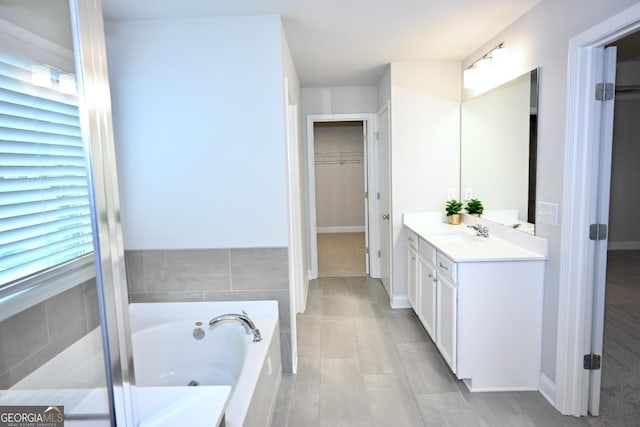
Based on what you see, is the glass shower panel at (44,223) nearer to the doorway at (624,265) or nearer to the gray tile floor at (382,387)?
the gray tile floor at (382,387)

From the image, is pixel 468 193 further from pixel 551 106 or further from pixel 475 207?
pixel 551 106

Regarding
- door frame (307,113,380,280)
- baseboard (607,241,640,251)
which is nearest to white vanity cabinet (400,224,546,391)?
door frame (307,113,380,280)

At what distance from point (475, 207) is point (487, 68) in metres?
1.17

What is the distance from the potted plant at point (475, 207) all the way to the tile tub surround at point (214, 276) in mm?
1820

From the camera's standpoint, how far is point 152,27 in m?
2.47

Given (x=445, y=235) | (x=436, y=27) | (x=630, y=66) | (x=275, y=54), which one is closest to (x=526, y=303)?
(x=445, y=235)

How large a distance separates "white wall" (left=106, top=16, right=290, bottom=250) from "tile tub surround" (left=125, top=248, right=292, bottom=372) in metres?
0.08

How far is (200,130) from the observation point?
8.30ft

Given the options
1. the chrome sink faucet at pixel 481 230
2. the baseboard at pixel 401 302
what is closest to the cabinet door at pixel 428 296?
the chrome sink faucet at pixel 481 230

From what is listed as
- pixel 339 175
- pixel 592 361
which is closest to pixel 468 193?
pixel 592 361

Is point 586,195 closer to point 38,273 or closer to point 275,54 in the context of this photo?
point 275,54

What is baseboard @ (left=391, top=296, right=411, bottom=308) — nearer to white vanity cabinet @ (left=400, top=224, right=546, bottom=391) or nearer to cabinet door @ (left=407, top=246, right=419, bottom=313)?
cabinet door @ (left=407, top=246, right=419, bottom=313)

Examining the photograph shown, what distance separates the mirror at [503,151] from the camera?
8.14ft

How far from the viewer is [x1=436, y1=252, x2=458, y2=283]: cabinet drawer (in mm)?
2392
